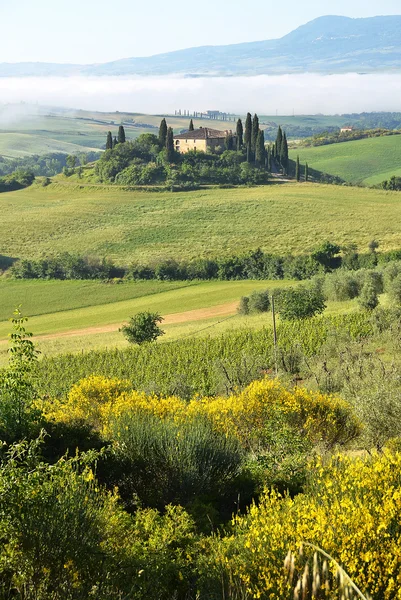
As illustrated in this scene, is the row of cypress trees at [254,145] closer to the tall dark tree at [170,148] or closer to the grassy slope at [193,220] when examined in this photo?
the tall dark tree at [170,148]

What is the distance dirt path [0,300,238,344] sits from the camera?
179 feet

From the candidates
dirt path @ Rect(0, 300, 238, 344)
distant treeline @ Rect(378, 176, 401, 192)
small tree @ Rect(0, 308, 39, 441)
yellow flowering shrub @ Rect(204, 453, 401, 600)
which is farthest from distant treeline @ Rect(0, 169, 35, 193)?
yellow flowering shrub @ Rect(204, 453, 401, 600)

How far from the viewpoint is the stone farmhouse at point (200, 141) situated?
132 metres

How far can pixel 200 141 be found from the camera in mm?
133500

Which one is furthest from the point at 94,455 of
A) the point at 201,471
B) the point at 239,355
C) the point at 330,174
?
the point at 330,174

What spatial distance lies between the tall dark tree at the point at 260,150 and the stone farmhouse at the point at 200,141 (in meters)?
7.23

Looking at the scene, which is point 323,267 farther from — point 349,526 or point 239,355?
point 349,526

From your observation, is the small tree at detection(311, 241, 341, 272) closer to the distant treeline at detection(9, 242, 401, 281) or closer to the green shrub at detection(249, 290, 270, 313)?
the distant treeline at detection(9, 242, 401, 281)

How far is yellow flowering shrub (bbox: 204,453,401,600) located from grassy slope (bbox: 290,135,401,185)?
151076mm

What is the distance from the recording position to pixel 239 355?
36.8 metres

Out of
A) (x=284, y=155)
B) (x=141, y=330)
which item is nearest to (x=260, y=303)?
(x=141, y=330)

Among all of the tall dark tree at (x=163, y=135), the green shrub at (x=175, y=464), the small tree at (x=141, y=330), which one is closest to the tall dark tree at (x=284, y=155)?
the tall dark tree at (x=163, y=135)

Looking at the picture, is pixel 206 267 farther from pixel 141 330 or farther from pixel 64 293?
pixel 141 330

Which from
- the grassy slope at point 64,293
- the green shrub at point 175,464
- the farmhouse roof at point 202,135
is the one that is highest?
the farmhouse roof at point 202,135
